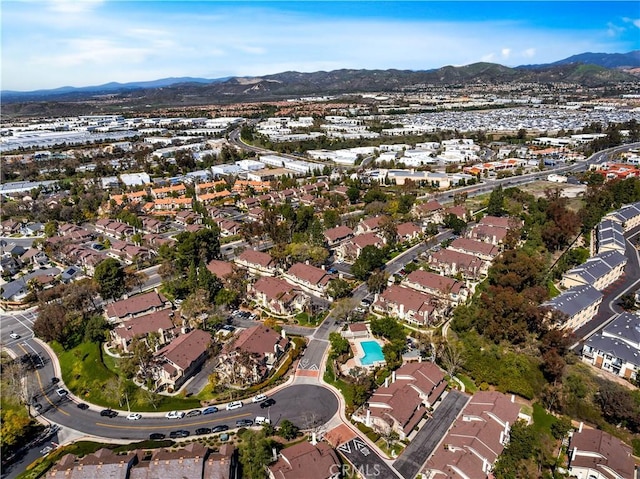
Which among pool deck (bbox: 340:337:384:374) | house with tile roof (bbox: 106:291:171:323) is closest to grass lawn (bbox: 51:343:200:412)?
house with tile roof (bbox: 106:291:171:323)

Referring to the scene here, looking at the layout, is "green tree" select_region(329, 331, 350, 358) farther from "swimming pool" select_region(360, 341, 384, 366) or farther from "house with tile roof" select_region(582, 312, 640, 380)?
"house with tile roof" select_region(582, 312, 640, 380)

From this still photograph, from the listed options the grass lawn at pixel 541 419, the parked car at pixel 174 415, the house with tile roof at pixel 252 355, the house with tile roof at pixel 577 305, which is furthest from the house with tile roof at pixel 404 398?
the house with tile roof at pixel 577 305

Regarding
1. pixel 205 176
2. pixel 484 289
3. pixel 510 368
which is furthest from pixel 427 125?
pixel 510 368

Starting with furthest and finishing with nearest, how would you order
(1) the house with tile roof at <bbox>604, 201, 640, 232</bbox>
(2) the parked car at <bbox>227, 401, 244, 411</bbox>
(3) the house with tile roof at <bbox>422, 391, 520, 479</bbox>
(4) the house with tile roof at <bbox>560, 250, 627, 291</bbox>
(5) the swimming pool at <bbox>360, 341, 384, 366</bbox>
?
(1) the house with tile roof at <bbox>604, 201, 640, 232</bbox>
(4) the house with tile roof at <bbox>560, 250, 627, 291</bbox>
(5) the swimming pool at <bbox>360, 341, 384, 366</bbox>
(2) the parked car at <bbox>227, 401, 244, 411</bbox>
(3) the house with tile roof at <bbox>422, 391, 520, 479</bbox>

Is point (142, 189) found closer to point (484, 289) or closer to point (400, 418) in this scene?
point (484, 289)

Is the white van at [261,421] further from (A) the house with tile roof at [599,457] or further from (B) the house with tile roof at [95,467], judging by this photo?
(A) the house with tile roof at [599,457]
